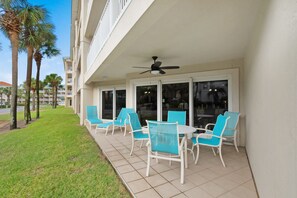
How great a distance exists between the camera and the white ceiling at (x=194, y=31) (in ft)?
6.69

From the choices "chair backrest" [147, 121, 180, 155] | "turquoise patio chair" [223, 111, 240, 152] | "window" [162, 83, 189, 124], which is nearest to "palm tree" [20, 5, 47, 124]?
"window" [162, 83, 189, 124]

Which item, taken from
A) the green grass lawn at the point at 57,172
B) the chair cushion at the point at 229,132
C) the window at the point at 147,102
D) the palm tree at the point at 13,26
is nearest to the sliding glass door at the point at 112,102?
the window at the point at 147,102

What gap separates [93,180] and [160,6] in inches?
118

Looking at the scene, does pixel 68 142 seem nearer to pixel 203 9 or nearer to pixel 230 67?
pixel 203 9

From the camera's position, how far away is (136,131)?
386cm

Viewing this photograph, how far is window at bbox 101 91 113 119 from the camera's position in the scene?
8953 millimetres

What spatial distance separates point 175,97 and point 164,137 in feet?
11.1

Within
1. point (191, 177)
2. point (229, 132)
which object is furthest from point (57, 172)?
point (229, 132)

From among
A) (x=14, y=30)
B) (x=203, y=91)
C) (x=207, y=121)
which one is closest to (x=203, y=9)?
(x=203, y=91)

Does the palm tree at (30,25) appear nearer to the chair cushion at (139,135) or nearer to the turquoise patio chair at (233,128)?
the chair cushion at (139,135)

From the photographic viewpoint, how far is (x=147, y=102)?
6.85 m

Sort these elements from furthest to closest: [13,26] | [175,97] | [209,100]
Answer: [13,26]
[175,97]
[209,100]

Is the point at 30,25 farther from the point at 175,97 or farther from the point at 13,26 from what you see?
the point at 175,97

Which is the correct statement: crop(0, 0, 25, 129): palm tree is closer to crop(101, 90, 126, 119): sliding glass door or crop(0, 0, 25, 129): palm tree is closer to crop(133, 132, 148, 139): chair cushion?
crop(101, 90, 126, 119): sliding glass door
